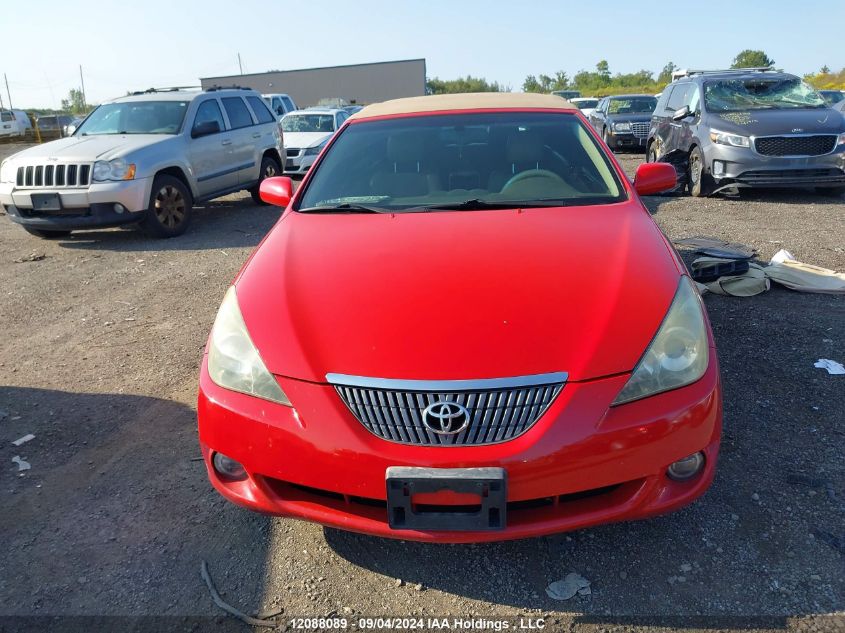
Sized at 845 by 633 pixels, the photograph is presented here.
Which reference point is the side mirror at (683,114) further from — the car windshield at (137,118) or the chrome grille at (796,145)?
the car windshield at (137,118)

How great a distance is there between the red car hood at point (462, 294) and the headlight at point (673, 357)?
0.14 feet

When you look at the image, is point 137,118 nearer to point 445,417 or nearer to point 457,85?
point 445,417

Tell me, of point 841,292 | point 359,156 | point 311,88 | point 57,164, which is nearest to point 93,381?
point 359,156

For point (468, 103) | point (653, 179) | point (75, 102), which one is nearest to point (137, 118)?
point (468, 103)

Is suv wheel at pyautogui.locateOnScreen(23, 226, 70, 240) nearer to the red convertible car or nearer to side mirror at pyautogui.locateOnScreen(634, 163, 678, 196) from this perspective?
the red convertible car

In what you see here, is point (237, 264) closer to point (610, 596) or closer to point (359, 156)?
point (359, 156)

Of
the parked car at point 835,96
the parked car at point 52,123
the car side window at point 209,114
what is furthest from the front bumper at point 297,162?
the parked car at point 52,123

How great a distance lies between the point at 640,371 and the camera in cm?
208

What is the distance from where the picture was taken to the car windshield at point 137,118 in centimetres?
866

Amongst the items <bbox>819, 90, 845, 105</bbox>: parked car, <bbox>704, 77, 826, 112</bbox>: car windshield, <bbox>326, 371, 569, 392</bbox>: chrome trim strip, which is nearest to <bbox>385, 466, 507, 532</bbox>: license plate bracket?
<bbox>326, 371, 569, 392</bbox>: chrome trim strip

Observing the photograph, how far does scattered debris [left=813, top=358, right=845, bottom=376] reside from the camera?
3670mm

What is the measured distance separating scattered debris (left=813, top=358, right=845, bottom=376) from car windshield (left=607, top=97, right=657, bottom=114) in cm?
1539

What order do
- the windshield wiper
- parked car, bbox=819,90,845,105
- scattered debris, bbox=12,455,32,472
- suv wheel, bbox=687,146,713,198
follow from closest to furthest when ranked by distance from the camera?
scattered debris, bbox=12,455,32,472, the windshield wiper, suv wheel, bbox=687,146,713,198, parked car, bbox=819,90,845,105

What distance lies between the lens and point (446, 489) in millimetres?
1945
